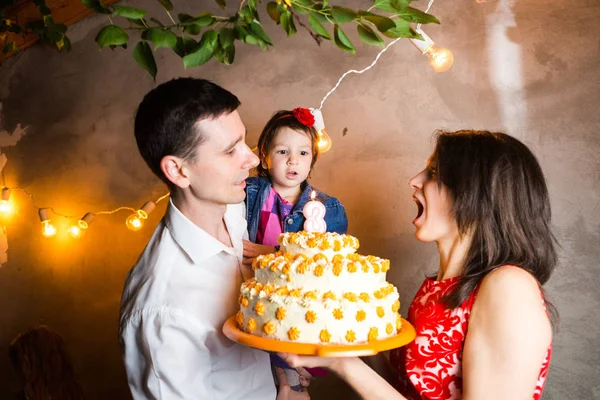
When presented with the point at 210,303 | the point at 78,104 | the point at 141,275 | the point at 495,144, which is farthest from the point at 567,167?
the point at 78,104

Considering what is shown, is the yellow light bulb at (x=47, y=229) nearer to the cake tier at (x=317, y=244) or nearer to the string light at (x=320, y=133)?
the string light at (x=320, y=133)

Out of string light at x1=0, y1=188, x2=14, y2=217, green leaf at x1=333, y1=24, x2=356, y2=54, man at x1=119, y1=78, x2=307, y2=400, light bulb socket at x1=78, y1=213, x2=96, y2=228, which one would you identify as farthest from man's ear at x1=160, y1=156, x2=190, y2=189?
string light at x1=0, y1=188, x2=14, y2=217

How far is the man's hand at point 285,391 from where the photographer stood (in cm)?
234

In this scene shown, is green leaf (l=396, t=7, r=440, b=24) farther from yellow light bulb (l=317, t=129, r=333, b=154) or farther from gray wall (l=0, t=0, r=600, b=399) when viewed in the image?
gray wall (l=0, t=0, r=600, b=399)

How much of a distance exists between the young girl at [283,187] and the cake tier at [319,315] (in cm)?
119

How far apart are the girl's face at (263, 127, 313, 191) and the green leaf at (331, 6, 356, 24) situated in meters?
1.46

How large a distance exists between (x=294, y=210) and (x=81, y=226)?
62.4 inches

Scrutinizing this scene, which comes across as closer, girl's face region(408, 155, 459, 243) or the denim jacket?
girl's face region(408, 155, 459, 243)

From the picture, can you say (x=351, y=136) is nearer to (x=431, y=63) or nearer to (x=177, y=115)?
(x=431, y=63)

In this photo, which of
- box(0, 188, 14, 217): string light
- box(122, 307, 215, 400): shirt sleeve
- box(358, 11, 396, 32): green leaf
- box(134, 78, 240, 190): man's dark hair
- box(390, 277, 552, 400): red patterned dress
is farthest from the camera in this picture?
box(0, 188, 14, 217): string light

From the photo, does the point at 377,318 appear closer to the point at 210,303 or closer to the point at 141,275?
the point at 210,303

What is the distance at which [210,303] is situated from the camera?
202 centimetres

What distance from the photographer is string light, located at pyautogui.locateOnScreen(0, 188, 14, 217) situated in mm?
3781

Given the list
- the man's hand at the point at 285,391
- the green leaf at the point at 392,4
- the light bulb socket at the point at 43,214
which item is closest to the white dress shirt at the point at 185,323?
the man's hand at the point at 285,391
